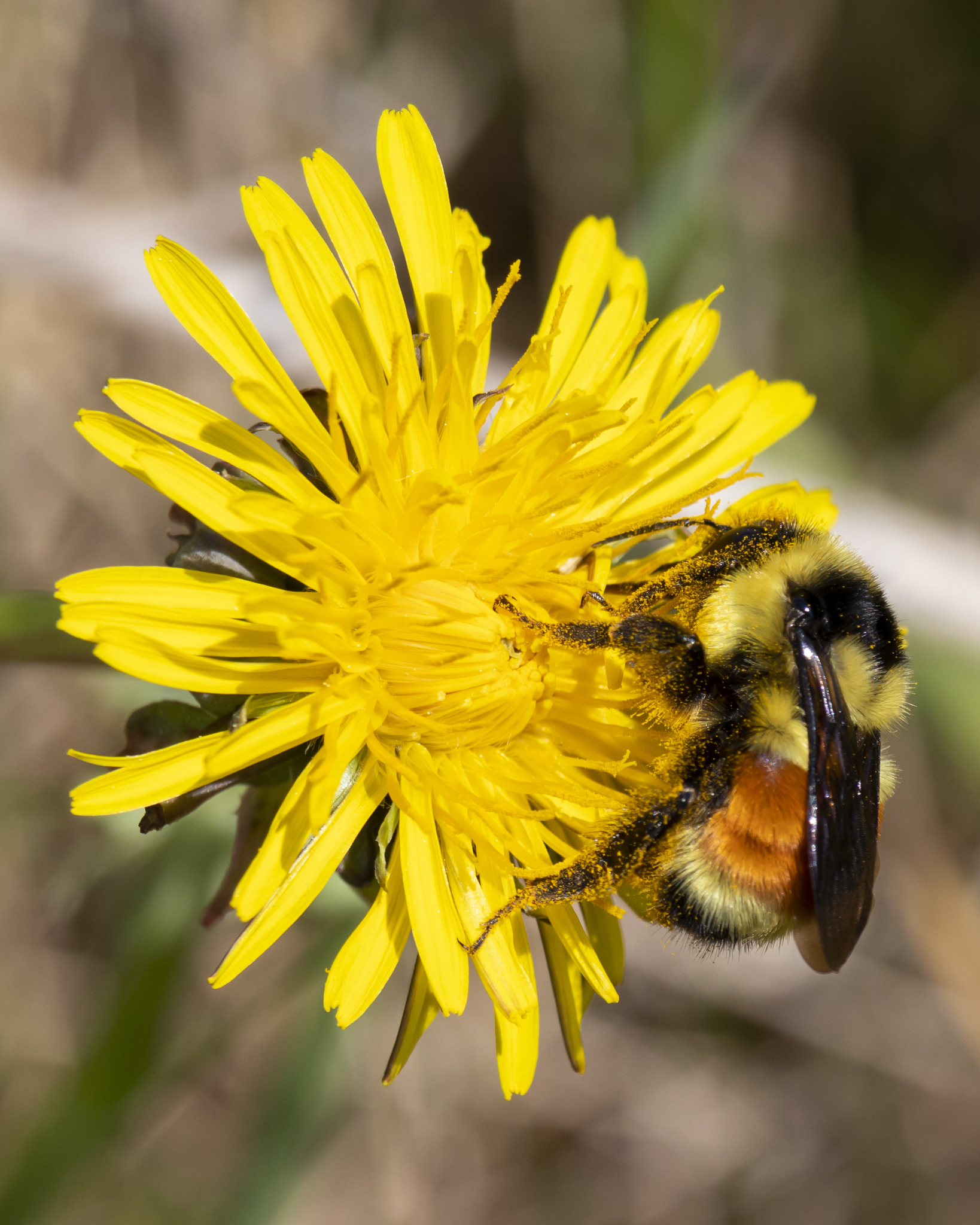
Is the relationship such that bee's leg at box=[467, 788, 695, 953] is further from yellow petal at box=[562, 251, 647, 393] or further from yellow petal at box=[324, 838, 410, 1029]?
yellow petal at box=[562, 251, 647, 393]

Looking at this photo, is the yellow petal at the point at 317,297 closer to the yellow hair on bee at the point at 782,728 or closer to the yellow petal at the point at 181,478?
the yellow petal at the point at 181,478

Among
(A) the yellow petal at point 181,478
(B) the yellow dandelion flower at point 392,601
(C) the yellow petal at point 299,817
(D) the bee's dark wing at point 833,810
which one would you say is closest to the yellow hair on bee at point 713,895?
(D) the bee's dark wing at point 833,810

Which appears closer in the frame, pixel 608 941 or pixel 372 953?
pixel 372 953

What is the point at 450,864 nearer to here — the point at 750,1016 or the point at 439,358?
the point at 439,358

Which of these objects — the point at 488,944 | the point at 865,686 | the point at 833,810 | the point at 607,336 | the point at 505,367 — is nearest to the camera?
the point at 833,810

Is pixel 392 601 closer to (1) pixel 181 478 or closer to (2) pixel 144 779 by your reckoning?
(1) pixel 181 478

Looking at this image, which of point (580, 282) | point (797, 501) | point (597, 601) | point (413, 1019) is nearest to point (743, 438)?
point (797, 501)

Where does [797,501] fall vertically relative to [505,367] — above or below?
below

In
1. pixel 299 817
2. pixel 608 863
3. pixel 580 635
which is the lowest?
pixel 299 817

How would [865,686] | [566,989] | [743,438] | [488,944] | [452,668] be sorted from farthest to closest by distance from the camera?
[743,438] < [566,989] < [452,668] < [488,944] < [865,686]
